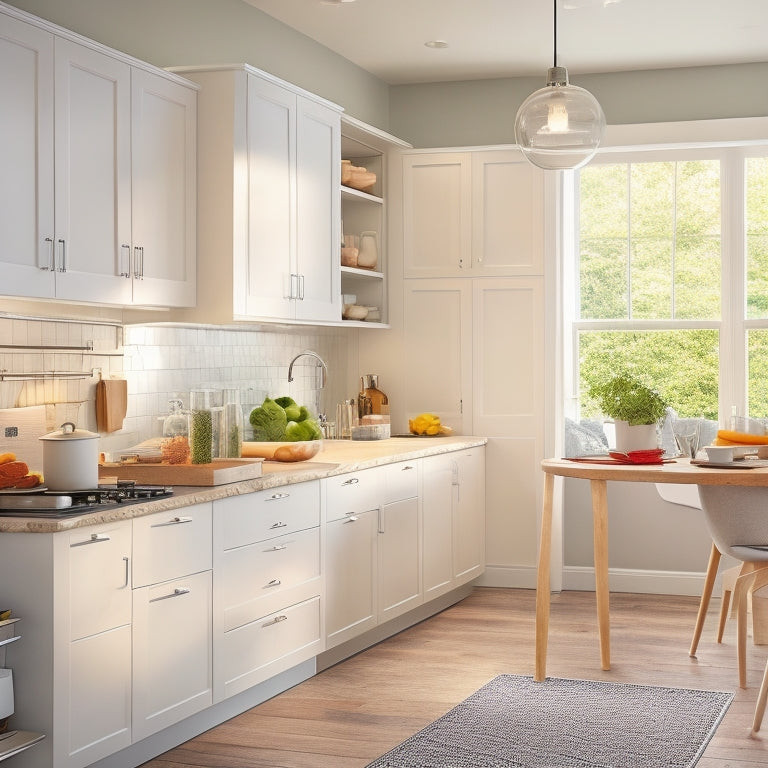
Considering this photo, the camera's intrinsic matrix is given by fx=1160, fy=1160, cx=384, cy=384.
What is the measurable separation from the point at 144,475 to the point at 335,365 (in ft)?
8.32

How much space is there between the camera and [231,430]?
4188mm

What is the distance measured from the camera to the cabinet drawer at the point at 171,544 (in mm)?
3258

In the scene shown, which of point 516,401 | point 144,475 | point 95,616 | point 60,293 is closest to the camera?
point 95,616

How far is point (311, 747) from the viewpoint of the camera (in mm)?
A: 3576

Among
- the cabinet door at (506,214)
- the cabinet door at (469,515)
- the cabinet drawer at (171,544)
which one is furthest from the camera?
the cabinet door at (506,214)

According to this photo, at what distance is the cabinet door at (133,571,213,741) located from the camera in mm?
3262

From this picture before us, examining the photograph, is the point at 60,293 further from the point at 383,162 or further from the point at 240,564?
the point at 383,162

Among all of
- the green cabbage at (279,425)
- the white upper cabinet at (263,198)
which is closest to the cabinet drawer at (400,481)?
the green cabbage at (279,425)

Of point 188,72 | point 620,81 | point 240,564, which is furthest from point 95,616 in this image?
point 620,81

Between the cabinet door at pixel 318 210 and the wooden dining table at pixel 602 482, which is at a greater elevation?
the cabinet door at pixel 318 210

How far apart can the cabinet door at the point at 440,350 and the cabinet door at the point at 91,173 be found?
2.63m

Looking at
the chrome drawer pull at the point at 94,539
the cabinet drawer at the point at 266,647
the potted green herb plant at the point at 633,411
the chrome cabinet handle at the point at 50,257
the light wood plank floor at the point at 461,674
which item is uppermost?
the chrome cabinet handle at the point at 50,257

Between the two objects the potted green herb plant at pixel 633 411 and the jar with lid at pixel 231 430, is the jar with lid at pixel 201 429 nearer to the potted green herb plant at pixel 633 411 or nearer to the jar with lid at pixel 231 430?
the jar with lid at pixel 231 430

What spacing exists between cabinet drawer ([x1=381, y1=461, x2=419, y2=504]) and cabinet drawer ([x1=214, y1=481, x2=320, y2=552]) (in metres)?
0.67
